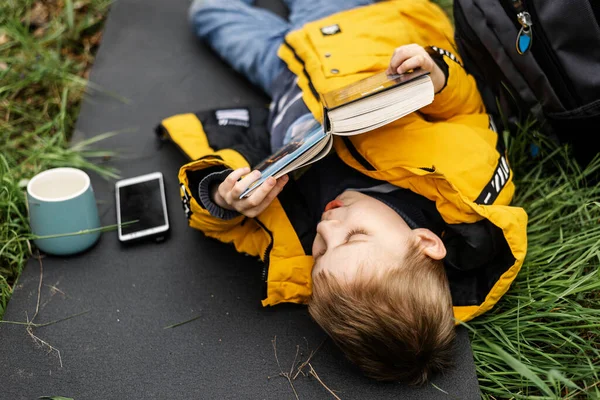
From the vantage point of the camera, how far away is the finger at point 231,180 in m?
1.46

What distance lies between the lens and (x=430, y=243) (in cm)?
143

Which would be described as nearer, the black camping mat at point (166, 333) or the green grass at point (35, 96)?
the black camping mat at point (166, 333)

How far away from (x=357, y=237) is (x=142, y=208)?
2.39ft

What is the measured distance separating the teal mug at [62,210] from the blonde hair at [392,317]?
2.27 ft

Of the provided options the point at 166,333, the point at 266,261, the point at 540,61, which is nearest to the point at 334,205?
the point at 266,261

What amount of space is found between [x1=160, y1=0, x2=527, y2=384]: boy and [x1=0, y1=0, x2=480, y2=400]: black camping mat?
0.08 meters

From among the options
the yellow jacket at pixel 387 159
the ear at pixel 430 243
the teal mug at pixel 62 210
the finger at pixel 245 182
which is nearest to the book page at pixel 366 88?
the yellow jacket at pixel 387 159

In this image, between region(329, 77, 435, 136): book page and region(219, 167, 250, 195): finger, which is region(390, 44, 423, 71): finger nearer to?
region(329, 77, 435, 136): book page

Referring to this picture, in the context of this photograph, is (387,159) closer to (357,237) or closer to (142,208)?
(357,237)

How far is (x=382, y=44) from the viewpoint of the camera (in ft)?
6.06

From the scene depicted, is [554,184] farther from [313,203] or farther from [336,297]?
[336,297]

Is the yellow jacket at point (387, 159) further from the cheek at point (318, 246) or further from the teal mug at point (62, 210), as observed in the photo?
the teal mug at point (62, 210)

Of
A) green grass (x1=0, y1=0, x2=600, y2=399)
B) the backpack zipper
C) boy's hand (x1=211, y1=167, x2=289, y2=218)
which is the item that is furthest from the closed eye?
the backpack zipper

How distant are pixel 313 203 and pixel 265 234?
0.16 metres
